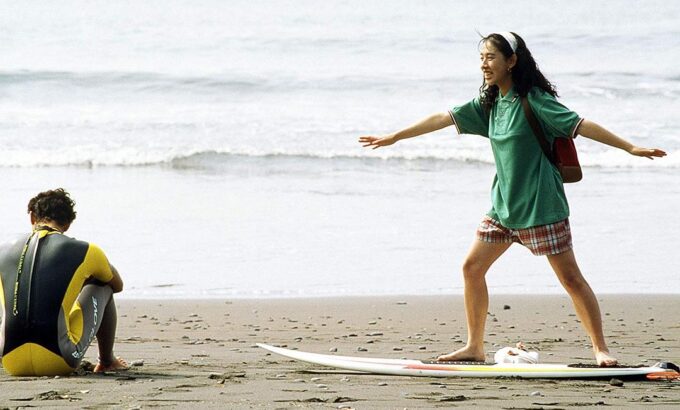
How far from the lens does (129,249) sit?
956cm

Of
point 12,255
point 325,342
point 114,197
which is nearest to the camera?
point 12,255

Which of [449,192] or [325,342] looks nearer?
[325,342]

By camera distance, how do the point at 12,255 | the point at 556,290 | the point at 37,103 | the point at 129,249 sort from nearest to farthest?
the point at 12,255 < the point at 556,290 < the point at 129,249 < the point at 37,103

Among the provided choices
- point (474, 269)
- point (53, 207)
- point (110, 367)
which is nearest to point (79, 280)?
point (53, 207)

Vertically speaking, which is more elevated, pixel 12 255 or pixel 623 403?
pixel 12 255

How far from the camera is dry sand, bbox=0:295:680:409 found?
4.13 metres

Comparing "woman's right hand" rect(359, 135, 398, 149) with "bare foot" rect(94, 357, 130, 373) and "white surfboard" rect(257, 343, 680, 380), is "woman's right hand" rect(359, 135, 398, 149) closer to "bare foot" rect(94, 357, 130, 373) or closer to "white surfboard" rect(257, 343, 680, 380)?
"white surfboard" rect(257, 343, 680, 380)

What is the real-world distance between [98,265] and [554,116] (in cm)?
212

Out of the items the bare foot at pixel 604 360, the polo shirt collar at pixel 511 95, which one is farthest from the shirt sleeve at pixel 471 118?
the bare foot at pixel 604 360

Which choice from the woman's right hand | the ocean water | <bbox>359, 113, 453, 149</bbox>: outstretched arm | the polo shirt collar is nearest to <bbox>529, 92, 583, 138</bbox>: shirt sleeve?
the polo shirt collar

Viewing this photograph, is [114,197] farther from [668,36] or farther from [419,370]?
[668,36]

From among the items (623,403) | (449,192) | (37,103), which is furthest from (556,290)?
(37,103)

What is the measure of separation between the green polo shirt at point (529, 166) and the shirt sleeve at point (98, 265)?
1806 millimetres

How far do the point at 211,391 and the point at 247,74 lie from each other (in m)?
21.8
